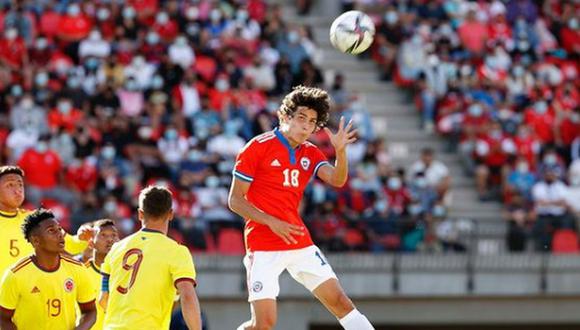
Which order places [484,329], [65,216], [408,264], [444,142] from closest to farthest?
[65,216] < [408,264] < [484,329] < [444,142]

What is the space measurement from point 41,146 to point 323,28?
9.36m

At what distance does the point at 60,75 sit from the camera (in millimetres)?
25016

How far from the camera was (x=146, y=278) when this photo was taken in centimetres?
993

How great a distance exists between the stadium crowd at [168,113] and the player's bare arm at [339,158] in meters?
9.73

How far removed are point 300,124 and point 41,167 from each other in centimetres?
1159

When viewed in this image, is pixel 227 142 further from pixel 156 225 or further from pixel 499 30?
pixel 156 225

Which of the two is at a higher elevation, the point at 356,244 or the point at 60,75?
Answer: the point at 60,75

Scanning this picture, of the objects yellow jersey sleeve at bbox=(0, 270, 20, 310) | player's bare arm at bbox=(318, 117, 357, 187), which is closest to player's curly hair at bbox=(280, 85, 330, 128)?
player's bare arm at bbox=(318, 117, 357, 187)

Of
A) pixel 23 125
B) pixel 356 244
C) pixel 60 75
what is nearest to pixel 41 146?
pixel 23 125

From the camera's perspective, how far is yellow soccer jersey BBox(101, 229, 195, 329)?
391 inches

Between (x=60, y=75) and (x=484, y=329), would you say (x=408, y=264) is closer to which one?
(x=484, y=329)

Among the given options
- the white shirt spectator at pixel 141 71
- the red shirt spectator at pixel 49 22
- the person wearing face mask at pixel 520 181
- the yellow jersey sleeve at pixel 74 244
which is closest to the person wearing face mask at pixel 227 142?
the white shirt spectator at pixel 141 71

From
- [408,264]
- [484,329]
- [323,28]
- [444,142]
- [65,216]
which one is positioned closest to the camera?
[65,216]

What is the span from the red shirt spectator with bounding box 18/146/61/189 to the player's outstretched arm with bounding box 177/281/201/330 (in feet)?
42.5
